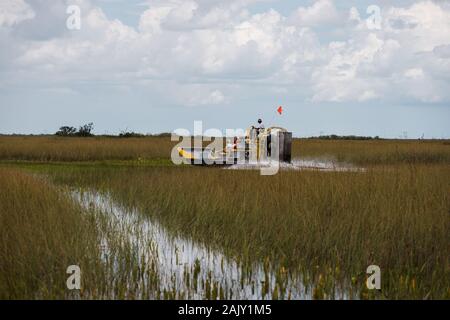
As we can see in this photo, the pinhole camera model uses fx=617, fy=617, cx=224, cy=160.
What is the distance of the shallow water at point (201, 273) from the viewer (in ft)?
21.9

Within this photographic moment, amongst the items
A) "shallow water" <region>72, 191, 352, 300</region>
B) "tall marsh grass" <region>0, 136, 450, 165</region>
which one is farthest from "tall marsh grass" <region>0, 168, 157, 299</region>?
"tall marsh grass" <region>0, 136, 450, 165</region>

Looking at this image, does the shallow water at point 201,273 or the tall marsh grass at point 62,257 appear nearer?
the tall marsh grass at point 62,257

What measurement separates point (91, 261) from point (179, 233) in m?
2.62

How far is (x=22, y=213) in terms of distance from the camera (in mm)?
9781

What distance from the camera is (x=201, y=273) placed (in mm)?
7383

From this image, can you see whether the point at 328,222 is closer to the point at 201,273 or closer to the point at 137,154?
the point at 201,273

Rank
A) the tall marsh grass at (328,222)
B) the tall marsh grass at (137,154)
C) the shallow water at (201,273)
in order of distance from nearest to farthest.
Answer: the shallow water at (201,273)
the tall marsh grass at (328,222)
the tall marsh grass at (137,154)

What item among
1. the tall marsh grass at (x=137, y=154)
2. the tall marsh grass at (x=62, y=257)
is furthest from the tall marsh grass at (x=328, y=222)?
the tall marsh grass at (x=137, y=154)

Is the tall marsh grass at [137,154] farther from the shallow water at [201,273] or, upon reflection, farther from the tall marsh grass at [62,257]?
the shallow water at [201,273]

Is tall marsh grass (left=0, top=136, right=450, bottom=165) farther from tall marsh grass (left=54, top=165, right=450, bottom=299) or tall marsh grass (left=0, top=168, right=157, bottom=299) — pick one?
tall marsh grass (left=0, top=168, right=157, bottom=299)

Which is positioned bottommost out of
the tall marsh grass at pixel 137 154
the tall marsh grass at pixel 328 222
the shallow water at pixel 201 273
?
the shallow water at pixel 201 273

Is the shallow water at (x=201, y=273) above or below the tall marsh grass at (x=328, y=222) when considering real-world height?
below

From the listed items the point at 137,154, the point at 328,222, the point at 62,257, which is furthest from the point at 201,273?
the point at 137,154
